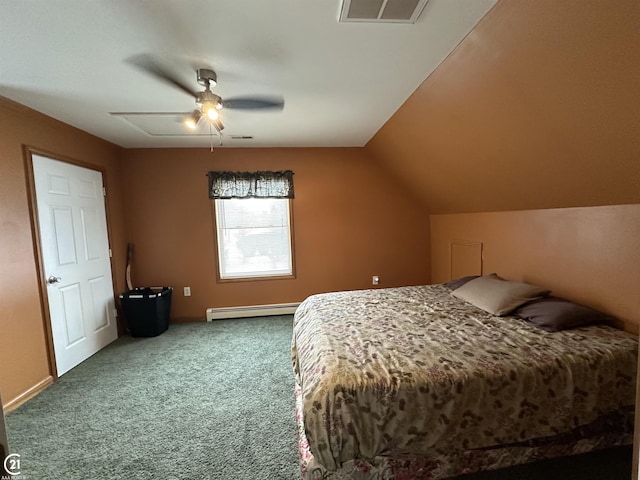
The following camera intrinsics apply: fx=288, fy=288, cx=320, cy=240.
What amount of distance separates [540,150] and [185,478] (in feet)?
9.46

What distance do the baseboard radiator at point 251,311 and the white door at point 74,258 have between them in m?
1.13

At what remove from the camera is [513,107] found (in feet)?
Result: 5.81

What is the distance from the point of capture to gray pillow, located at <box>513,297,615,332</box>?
1830 mm

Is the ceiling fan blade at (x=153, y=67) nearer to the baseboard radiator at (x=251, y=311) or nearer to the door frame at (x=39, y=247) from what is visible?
the door frame at (x=39, y=247)

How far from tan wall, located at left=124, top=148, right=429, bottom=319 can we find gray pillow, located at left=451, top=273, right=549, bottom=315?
169cm

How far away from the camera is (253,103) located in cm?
236

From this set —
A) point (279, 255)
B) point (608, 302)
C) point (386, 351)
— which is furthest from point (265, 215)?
point (608, 302)

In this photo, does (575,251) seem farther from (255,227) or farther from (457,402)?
(255,227)

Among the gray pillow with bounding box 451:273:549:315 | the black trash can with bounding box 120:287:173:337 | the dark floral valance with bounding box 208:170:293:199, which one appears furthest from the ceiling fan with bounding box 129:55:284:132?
the gray pillow with bounding box 451:273:549:315

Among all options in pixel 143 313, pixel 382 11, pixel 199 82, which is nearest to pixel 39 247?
pixel 143 313

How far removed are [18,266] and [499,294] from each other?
12.3 ft

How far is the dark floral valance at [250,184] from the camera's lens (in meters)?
3.80

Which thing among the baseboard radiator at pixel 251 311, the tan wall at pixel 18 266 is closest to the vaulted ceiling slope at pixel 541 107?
the baseboard radiator at pixel 251 311

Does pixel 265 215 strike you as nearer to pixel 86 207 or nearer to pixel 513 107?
pixel 86 207
